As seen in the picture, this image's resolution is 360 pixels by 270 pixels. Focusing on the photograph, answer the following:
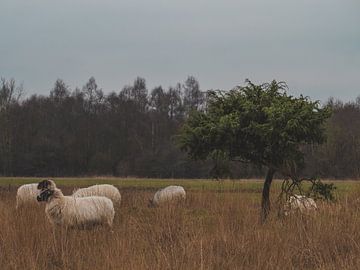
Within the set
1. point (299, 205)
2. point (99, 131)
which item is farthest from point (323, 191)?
point (99, 131)

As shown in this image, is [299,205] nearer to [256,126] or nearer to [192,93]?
[256,126]

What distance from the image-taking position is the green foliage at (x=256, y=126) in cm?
1061

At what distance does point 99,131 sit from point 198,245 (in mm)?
75974

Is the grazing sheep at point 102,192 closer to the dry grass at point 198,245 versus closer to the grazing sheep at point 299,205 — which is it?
the dry grass at point 198,245

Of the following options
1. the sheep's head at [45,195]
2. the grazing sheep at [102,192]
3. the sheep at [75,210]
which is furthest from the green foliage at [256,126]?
the grazing sheep at [102,192]

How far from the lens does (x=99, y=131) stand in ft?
268

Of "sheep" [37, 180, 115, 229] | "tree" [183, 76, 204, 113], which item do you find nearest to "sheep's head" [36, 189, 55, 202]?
"sheep" [37, 180, 115, 229]

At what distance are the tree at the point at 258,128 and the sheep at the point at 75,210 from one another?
2552 millimetres

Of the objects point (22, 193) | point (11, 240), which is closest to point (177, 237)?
point (11, 240)

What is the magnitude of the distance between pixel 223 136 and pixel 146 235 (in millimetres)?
3352

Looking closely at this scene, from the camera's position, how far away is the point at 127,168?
7256 cm

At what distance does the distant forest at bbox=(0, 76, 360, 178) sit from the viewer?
6994cm

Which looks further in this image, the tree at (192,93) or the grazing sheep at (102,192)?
the tree at (192,93)

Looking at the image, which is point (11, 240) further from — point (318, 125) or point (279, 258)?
point (318, 125)
